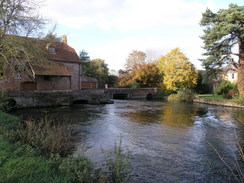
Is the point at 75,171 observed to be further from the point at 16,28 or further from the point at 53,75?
the point at 53,75

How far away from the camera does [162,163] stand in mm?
7305

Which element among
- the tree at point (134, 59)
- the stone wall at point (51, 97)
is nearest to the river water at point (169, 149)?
the stone wall at point (51, 97)

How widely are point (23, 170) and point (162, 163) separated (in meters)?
4.44

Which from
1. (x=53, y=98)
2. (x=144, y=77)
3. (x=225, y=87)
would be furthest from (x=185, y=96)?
(x=53, y=98)

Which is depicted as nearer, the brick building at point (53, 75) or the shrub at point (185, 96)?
the brick building at point (53, 75)

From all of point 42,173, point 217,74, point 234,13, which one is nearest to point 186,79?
point 217,74

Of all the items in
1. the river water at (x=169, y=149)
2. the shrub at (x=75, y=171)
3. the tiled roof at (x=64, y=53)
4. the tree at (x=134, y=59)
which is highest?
the tree at (x=134, y=59)

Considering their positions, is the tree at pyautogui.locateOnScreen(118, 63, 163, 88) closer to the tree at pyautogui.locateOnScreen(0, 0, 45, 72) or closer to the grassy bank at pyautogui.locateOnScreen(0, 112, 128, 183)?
the tree at pyautogui.locateOnScreen(0, 0, 45, 72)

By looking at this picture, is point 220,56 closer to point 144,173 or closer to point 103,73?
point 144,173

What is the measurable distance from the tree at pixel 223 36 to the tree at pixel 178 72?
30.0ft

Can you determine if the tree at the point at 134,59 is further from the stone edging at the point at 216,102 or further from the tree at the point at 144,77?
the stone edging at the point at 216,102

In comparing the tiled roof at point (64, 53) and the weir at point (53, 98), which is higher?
the tiled roof at point (64, 53)

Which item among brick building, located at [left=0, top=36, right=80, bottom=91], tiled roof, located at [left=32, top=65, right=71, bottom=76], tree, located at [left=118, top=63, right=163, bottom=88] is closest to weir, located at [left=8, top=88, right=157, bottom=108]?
brick building, located at [left=0, top=36, right=80, bottom=91]

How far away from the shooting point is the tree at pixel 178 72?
38.2 metres
